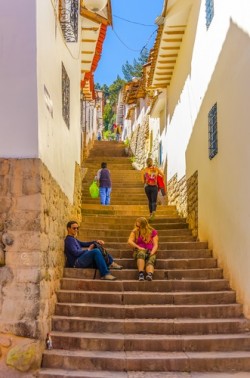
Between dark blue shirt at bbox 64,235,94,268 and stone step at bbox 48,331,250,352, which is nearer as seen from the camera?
stone step at bbox 48,331,250,352

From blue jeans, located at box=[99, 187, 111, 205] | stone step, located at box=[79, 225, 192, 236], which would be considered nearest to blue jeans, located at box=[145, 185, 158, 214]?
stone step, located at box=[79, 225, 192, 236]

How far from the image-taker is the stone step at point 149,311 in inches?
300

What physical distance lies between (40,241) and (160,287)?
269cm

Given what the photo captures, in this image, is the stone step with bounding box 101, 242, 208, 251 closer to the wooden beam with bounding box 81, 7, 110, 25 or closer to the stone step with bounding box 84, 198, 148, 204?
the stone step with bounding box 84, 198, 148, 204

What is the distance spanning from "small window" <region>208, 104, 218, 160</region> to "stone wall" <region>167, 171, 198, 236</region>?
150 centimetres

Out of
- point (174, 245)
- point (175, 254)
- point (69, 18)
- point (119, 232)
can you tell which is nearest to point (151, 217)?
point (119, 232)

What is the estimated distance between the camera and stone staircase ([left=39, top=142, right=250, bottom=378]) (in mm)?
6523

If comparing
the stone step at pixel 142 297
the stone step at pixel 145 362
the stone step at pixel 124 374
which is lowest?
the stone step at pixel 124 374

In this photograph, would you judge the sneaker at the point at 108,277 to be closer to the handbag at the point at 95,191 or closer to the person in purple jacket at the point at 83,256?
the person in purple jacket at the point at 83,256

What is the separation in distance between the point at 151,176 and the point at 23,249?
252 inches

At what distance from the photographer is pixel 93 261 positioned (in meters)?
8.66

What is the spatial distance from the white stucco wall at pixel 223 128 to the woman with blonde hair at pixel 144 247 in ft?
3.86

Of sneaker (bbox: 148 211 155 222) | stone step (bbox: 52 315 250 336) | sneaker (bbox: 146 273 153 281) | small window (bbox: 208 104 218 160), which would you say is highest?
small window (bbox: 208 104 218 160)

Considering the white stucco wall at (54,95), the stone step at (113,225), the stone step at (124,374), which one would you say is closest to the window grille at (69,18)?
the white stucco wall at (54,95)
